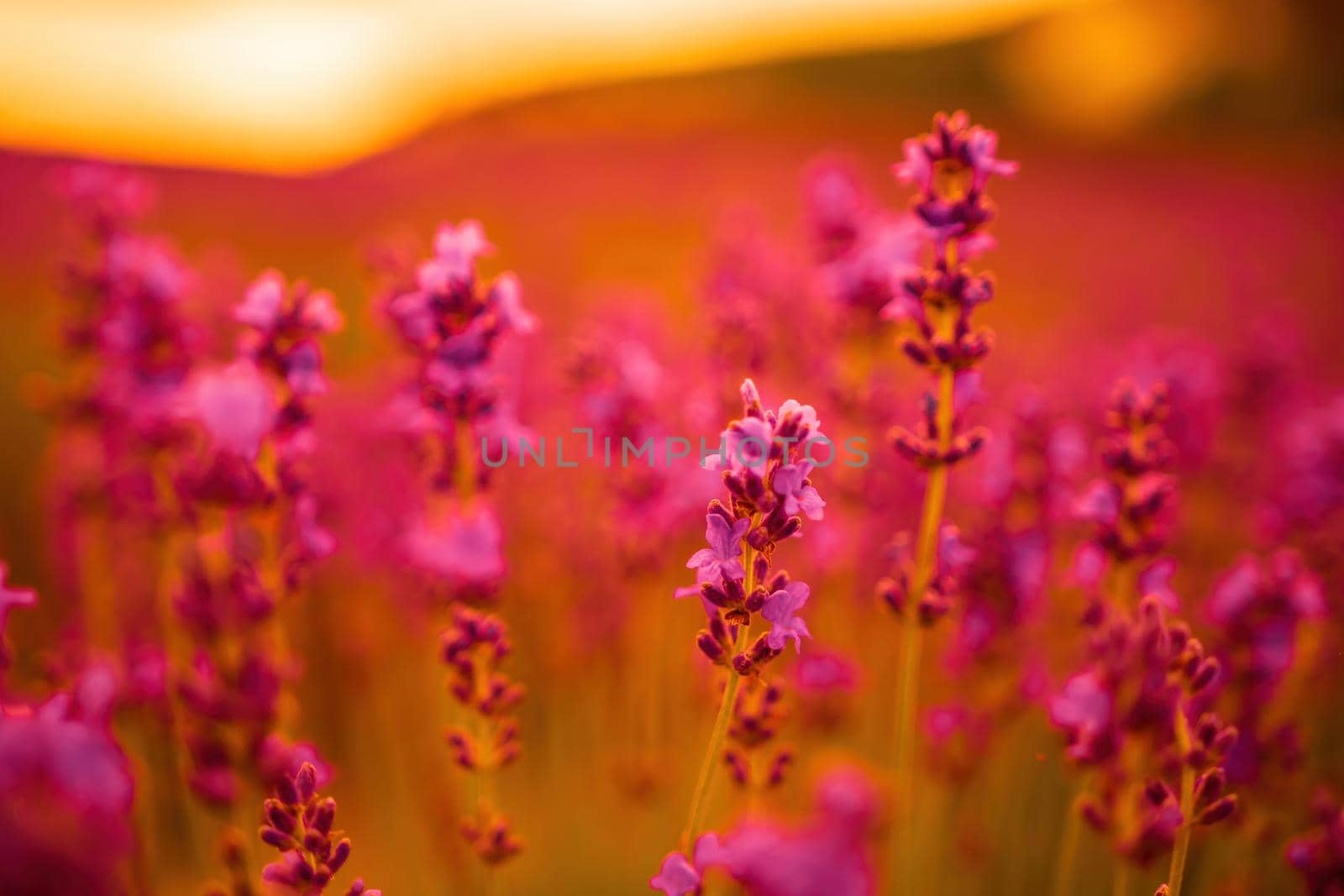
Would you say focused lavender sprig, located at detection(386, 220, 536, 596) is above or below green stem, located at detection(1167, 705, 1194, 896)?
above

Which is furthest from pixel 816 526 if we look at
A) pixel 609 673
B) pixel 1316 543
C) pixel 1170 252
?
pixel 1170 252

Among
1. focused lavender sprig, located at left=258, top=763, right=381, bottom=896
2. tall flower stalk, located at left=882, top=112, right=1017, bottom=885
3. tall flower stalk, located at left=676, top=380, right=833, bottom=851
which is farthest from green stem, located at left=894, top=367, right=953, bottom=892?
focused lavender sprig, located at left=258, top=763, right=381, bottom=896

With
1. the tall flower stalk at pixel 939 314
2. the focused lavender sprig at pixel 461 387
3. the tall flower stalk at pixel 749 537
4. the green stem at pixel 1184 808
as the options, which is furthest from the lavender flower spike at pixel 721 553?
the green stem at pixel 1184 808

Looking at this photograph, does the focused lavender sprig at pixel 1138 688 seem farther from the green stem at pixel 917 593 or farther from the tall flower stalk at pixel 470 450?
the tall flower stalk at pixel 470 450

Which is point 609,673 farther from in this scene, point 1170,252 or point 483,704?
point 1170,252

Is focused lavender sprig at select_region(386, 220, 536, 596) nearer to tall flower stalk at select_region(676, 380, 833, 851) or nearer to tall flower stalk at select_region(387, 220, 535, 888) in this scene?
tall flower stalk at select_region(387, 220, 535, 888)

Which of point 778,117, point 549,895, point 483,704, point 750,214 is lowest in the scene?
point 549,895
